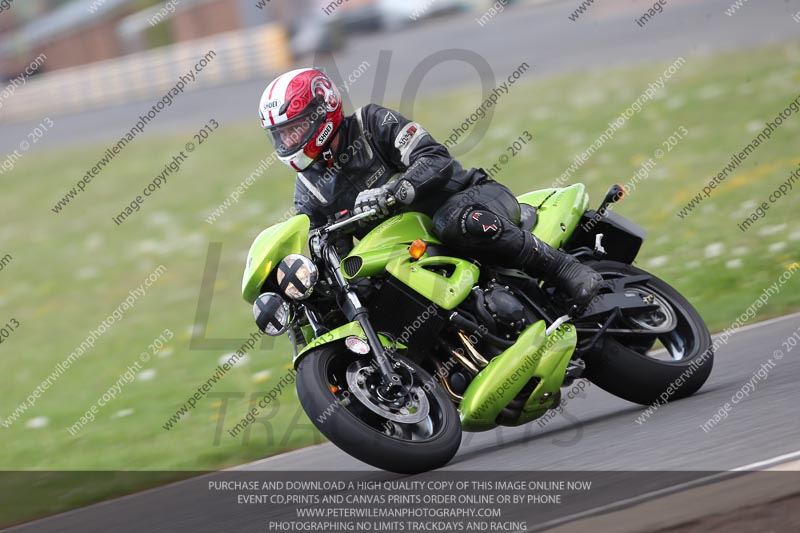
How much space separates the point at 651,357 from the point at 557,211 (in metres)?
0.98

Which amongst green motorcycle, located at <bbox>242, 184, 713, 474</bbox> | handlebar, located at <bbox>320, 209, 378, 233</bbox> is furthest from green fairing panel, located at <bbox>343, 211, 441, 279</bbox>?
handlebar, located at <bbox>320, 209, 378, 233</bbox>

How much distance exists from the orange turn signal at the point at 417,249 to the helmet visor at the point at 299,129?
0.76 metres

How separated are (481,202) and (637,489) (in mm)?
2069

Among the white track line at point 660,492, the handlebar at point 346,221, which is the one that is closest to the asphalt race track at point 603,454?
the white track line at point 660,492

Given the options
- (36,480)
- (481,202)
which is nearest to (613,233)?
(481,202)

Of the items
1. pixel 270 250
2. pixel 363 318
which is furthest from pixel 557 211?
pixel 270 250

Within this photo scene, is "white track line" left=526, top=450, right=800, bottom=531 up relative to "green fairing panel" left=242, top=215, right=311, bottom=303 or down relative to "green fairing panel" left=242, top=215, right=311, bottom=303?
down

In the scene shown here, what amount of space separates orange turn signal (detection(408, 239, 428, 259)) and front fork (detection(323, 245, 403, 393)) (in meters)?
0.37

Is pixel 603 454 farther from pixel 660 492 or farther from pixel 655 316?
pixel 655 316

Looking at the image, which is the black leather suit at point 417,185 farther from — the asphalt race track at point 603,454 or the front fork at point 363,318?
the asphalt race track at point 603,454

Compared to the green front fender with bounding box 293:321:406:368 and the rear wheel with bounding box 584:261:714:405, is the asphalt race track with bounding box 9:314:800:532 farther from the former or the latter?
the green front fender with bounding box 293:321:406:368

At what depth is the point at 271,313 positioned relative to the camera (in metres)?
5.09

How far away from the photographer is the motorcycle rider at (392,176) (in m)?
5.55

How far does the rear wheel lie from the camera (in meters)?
5.76
